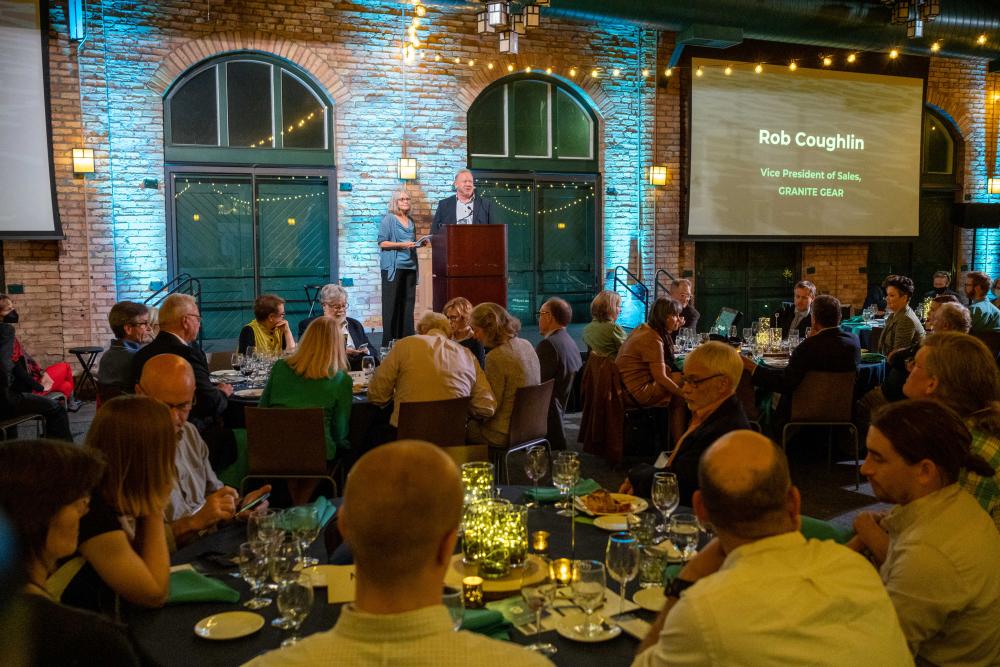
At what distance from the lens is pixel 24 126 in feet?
29.9

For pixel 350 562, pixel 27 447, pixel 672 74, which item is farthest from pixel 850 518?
pixel 672 74

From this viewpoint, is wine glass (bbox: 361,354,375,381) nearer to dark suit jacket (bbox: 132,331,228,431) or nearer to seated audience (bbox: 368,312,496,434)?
seated audience (bbox: 368,312,496,434)

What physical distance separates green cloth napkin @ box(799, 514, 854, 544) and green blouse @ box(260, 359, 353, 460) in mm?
2827

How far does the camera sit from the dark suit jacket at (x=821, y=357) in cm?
618

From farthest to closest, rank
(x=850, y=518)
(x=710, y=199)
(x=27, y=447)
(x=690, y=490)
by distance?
(x=710, y=199) < (x=850, y=518) < (x=690, y=490) < (x=27, y=447)

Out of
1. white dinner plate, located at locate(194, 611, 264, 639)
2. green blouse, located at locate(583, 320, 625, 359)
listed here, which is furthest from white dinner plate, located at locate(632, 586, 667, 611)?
green blouse, located at locate(583, 320, 625, 359)

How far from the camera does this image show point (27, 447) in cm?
190

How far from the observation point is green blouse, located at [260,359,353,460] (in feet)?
15.7

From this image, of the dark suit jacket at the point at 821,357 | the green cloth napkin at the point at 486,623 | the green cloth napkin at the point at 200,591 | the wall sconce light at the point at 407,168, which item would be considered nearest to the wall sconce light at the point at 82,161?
the wall sconce light at the point at 407,168

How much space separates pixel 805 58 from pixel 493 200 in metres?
5.57

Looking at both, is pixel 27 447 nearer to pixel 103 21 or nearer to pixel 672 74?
pixel 103 21

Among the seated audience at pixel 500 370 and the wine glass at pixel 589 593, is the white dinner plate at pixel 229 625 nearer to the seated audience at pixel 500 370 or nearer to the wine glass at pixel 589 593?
the wine glass at pixel 589 593

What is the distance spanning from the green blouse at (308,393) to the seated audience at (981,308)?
6247 mm

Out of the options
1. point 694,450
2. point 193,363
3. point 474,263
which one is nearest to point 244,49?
point 474,263
